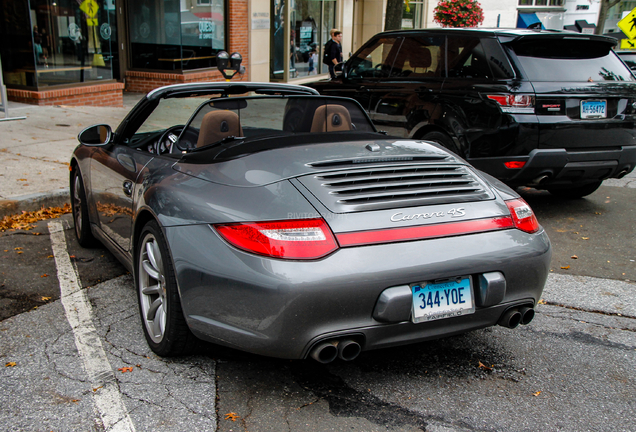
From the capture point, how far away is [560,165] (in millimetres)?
5961

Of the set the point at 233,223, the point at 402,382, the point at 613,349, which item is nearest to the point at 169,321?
the point at 233,223

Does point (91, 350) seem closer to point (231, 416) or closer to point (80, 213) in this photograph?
point (231, 416)

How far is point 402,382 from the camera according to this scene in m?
3.11

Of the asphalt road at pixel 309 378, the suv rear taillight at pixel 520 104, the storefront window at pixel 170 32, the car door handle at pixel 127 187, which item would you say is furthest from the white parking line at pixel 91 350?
the storefront window at pixel 170 32

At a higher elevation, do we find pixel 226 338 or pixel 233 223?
pixel 233 223

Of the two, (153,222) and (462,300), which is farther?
(153,222)

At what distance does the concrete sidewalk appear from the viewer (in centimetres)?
654

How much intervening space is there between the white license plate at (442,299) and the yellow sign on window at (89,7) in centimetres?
1249

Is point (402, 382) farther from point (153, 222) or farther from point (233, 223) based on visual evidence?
point (153, 222)

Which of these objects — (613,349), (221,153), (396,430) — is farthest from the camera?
(613,349)

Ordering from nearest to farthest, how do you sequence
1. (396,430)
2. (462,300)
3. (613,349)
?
(396,430) < (462,300) < (613,349)

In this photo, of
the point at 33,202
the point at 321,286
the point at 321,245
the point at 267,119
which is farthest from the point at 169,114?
Result: the point at 33,202

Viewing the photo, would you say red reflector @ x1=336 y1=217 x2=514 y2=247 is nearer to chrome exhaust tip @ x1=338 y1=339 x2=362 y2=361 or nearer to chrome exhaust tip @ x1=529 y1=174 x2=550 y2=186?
chrome exhaust tip @ x1=338 y1=339 x2=362 y2=361

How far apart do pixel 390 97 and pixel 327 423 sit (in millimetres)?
5304
